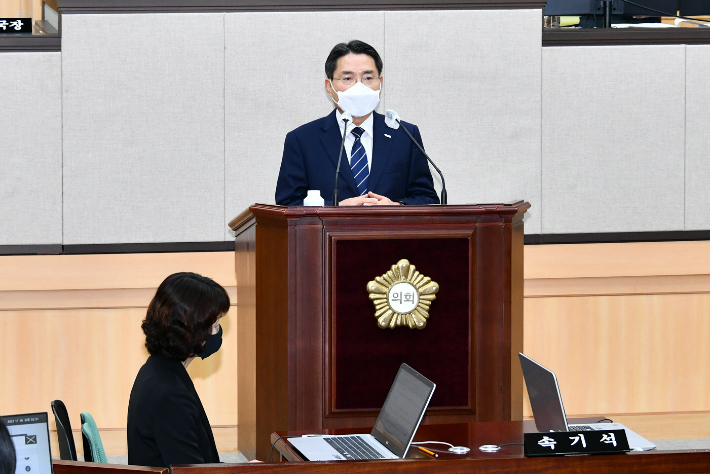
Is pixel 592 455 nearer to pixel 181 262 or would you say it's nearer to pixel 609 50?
pixel 181 262

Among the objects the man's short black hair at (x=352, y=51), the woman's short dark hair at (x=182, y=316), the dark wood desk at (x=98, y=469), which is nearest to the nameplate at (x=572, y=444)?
the dark wood desk at (x=98, y=469)

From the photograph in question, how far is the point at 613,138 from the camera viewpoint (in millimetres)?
5078

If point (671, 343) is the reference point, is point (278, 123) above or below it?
above

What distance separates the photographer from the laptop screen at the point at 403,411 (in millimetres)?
2307

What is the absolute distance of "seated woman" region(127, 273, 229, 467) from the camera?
249 centimetres

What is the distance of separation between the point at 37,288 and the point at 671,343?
321cm

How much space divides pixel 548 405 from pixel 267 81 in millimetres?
2897

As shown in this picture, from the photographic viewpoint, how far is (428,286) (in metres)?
3.32

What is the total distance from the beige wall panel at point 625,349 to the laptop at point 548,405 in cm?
240

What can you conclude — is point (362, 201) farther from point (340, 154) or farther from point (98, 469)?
point (98, 469)

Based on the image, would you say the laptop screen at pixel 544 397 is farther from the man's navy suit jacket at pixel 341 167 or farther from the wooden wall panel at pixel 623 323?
the wooden wall panel at pixel 623 323

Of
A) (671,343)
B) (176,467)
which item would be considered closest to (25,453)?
(176,467)

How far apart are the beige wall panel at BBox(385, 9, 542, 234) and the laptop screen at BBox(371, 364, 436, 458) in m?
2.62

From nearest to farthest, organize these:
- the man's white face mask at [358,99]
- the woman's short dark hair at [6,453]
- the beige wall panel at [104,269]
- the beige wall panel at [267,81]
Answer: the woman's short dark hair at [6,453], the man's white face mask at [358,99], the beige wall panel at [104,269], the beige wall panel at [267,81]
